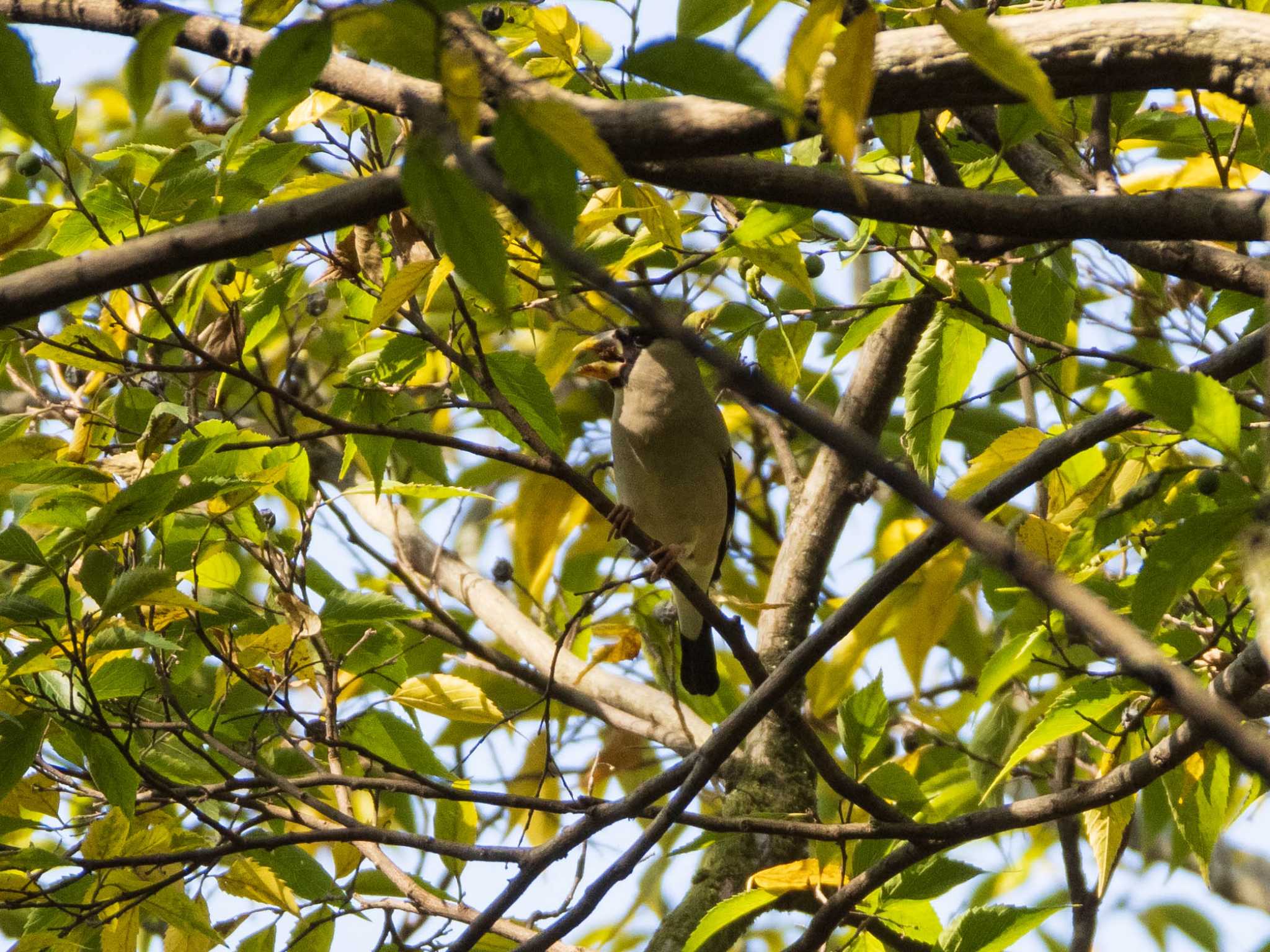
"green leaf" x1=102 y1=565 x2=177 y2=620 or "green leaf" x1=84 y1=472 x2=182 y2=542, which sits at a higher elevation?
"green leaf" x1=84 y1=472 x2=182 y2=542

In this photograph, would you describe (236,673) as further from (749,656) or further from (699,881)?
(699,881)

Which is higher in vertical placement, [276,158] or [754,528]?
[754,528]

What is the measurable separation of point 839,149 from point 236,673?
2067mm

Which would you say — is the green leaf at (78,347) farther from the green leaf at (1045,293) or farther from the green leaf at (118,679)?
the green leaf at (1045,293)

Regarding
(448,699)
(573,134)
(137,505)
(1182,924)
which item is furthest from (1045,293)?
(1182,924)

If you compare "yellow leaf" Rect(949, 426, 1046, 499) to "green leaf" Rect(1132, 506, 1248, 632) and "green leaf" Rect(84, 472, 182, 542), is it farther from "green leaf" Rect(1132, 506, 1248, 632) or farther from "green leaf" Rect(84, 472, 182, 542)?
"green leaf" Rect(84, 472, 182, 542)

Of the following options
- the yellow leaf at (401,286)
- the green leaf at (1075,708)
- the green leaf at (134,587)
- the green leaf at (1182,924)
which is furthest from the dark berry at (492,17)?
the green leaf at (1182,924)

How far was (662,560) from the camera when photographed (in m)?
3.77

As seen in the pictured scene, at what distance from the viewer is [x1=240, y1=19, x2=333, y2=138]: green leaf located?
1383 mm

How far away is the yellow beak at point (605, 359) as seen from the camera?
200 inches

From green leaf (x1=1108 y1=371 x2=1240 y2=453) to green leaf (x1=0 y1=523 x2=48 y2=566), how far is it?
1799 mm

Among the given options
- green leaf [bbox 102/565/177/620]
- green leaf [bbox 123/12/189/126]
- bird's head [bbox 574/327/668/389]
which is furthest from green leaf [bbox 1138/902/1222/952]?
green leaf [bbox 123/12/189/126]

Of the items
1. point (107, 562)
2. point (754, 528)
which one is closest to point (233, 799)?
point (107, 562)

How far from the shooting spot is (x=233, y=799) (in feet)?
8.95
